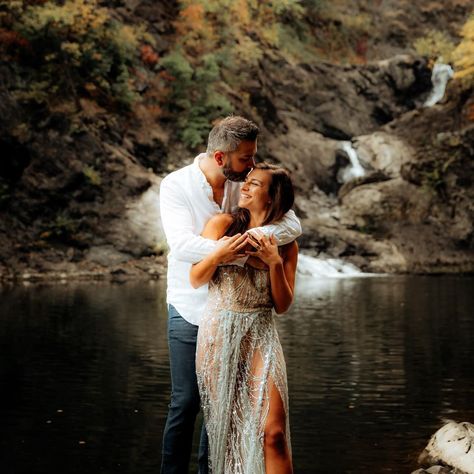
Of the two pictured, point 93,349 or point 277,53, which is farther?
point 277,53

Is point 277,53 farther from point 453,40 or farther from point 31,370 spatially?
point 31,370

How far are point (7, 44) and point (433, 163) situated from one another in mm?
16427

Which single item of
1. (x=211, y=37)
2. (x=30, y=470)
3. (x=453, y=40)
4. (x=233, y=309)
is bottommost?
(x=30, y=470)

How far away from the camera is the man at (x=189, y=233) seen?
4645mm

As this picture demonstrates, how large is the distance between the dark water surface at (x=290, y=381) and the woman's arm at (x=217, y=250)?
248 centimetres

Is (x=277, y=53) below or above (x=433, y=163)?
above

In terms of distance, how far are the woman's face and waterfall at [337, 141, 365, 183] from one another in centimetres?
3198

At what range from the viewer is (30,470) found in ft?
21.5

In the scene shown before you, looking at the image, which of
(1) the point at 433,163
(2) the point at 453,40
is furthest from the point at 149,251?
(2) the point at 453,40

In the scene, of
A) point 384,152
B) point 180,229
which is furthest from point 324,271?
point 180,229

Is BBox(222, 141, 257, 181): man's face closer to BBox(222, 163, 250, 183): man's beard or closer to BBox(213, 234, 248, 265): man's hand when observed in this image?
BBox(222, 163, 250, 183): man's beard

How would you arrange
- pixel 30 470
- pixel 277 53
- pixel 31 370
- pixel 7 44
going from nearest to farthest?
pixel 30 470
pixel 31 370
pixel 7 44
pixel 277 53

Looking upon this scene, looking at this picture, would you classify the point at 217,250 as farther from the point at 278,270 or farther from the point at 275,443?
the point at 275,443

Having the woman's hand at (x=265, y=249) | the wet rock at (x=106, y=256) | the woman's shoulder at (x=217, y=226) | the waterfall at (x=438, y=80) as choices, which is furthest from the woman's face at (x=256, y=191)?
the waterfall at (x=438, y=80)
